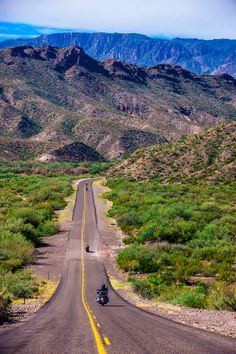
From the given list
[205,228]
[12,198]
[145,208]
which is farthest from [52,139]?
A: [205,228]

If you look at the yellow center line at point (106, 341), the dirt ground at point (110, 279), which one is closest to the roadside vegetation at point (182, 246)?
the dirt ground at point (110, 279)

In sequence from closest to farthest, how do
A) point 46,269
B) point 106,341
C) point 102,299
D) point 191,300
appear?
point 106,341, point 191,300, point 102,299, point 46,269

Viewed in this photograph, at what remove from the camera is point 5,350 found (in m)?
10.2

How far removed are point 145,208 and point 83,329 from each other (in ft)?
157

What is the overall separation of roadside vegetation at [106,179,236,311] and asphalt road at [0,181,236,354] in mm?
3676

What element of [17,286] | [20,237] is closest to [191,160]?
[20,237]

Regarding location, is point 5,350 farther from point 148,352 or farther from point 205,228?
point 205,228

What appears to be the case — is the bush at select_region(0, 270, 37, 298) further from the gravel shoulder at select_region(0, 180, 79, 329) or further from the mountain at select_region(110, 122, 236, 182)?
the mountain at select_region(110, 122, 236, 182)

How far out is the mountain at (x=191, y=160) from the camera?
88.8 metres

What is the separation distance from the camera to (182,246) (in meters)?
38.7

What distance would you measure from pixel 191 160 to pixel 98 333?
8310cm

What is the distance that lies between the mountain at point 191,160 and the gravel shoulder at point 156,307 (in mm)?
39998

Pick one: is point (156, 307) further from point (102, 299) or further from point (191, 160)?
point (191, 160)

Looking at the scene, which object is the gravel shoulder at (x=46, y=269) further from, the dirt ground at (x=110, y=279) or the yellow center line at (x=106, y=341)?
the yellow center line at (x=106, y=341)
